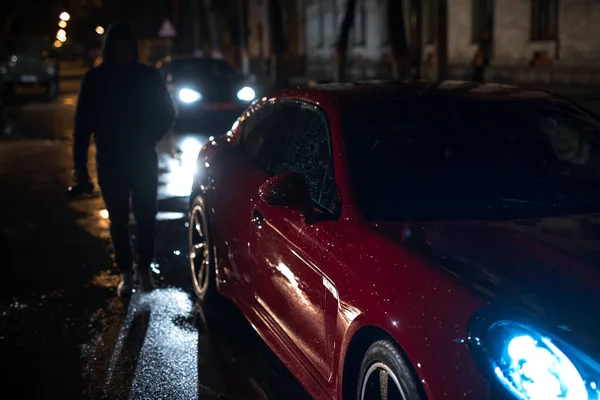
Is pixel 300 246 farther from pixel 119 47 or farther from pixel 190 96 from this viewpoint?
pixel 190 96

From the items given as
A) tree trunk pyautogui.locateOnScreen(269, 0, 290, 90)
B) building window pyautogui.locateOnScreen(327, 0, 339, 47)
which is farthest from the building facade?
tree trunk pyautogui.locateOnScreen(269, 0, 290, 90)

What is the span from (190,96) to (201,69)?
208cm

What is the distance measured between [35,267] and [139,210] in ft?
4.70

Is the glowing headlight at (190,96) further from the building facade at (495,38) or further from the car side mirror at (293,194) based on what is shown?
the car side mirror at (293,194)

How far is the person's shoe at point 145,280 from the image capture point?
644 centimetres

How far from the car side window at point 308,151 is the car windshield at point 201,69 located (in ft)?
49.0

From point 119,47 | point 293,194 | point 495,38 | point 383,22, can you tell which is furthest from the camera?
point 383,22

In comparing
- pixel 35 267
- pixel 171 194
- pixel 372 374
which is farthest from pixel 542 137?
pixel 171 194

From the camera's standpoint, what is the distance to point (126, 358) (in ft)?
16.4

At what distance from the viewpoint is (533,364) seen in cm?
265

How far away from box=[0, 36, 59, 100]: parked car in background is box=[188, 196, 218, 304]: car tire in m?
27.2

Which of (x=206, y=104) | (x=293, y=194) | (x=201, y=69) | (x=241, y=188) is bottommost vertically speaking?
(x=206, y=104)

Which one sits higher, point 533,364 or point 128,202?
point 533,364

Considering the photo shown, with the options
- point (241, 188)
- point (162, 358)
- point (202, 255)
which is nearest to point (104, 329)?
point (162, 358)
